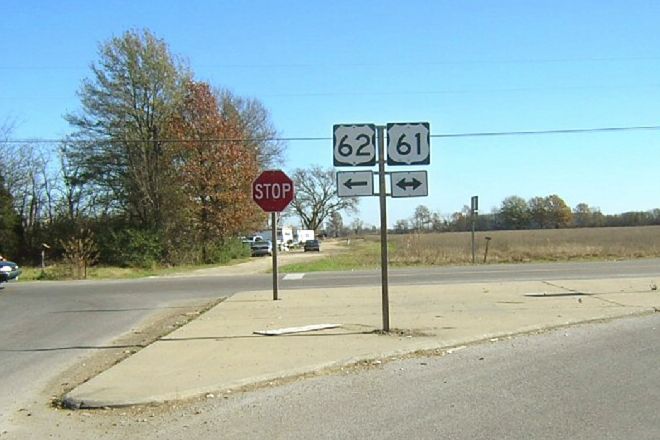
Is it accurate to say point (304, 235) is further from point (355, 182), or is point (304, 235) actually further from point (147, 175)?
point (355, 182)

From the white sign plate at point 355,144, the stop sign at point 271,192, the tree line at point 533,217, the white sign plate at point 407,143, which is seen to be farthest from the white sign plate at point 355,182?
the tree line at point 533,217

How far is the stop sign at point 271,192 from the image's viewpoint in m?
14.3

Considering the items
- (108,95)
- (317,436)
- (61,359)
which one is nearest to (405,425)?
(317,436)

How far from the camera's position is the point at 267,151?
55625 millimetres

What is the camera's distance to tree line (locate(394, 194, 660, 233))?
495ft

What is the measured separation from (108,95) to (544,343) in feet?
114

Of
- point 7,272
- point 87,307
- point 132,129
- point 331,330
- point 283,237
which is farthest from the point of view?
point 283,237

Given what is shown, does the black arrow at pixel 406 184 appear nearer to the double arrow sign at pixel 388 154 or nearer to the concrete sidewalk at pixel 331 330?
the double arrow sign at pixel 388 154

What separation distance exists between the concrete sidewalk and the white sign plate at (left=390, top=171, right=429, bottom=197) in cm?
213

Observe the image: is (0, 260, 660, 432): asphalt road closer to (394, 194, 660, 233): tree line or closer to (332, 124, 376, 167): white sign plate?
(332, 124, 376, 167): white sign plate

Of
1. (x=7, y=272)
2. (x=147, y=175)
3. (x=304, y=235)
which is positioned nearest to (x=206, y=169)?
(x=147, y=175)

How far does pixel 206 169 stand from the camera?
41750 mm

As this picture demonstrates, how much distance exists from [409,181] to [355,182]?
81 centimetres

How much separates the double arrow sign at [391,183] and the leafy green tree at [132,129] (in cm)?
3193
